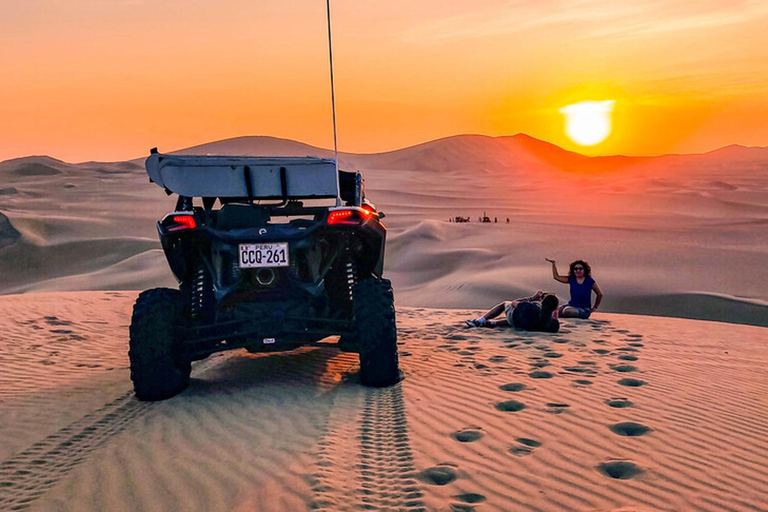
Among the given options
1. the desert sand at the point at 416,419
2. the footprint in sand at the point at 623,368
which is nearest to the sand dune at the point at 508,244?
the desert sand at the point at 416,419

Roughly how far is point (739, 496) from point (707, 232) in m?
23.7

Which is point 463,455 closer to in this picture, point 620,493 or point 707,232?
point 620,493

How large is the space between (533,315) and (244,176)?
13.2 ft

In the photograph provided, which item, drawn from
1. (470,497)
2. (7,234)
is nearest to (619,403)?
(470,497)

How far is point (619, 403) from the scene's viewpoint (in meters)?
5.32

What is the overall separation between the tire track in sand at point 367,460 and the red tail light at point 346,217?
4.41 feet

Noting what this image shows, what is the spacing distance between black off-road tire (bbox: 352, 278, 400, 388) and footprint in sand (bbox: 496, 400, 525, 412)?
97 centimetres

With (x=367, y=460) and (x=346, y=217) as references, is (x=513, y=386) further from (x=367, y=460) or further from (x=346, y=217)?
(x=367, y=460)

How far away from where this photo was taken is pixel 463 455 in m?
4.31

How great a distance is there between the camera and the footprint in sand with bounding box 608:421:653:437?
15.3 ft

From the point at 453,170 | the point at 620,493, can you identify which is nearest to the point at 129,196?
the point at 620,493

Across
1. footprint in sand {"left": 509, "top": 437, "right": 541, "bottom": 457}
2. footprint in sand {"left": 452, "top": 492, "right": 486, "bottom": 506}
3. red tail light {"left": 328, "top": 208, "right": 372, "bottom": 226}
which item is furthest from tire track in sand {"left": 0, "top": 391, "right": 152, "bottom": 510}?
footprint in sand {"left": 509, "top": 437, "right": 541, "bottom": 457}

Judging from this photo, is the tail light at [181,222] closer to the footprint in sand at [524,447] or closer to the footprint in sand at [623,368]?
the footprint in sand at [524,447]

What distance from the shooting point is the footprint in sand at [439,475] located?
3.92 m
